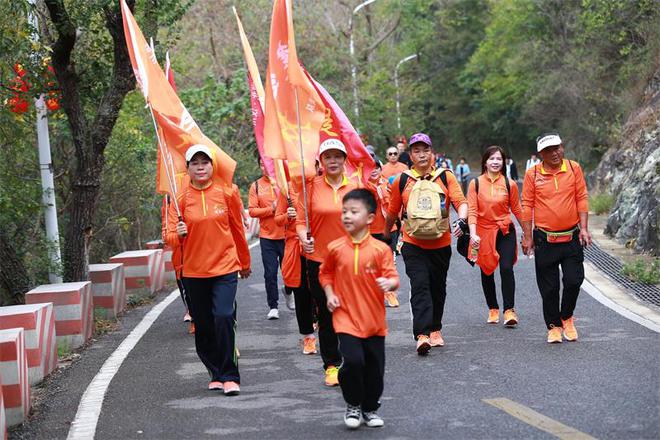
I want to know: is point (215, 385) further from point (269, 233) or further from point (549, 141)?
point (269, 233)

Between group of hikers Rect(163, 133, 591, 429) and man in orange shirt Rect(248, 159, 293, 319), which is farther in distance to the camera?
man in orange shirt Rect(248, 159, 293, 319)

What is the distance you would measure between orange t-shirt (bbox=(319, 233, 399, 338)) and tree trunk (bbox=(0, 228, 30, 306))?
23.3ft

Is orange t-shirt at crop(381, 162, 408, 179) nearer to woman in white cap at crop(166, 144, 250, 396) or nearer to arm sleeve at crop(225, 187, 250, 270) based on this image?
arm sleeve at crop(225, 187, 250, 270)

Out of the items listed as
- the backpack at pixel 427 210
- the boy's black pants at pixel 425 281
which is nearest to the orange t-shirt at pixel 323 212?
the backpack at pixel 427 210

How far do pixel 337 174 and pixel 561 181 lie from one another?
258 centimetres

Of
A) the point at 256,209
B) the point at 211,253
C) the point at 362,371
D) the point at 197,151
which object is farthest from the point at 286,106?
the point at 256,209

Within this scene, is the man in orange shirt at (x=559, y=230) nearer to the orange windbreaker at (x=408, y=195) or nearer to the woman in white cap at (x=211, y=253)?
the orange windbreaker at (x=408, y=195)

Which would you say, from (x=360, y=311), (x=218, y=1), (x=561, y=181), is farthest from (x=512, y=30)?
(x=360, y=311)

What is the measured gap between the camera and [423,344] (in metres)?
9.34

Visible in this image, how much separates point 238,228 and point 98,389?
1.66m

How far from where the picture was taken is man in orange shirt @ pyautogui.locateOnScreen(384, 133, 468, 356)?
373 inches

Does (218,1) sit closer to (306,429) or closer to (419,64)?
(306,429)

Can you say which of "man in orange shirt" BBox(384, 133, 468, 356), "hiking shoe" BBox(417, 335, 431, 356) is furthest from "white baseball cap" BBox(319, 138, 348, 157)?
"hiking shoe" BBox(417, 335, 431, 356)

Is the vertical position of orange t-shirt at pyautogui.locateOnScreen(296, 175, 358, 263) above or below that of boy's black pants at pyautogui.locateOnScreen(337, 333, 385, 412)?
above
